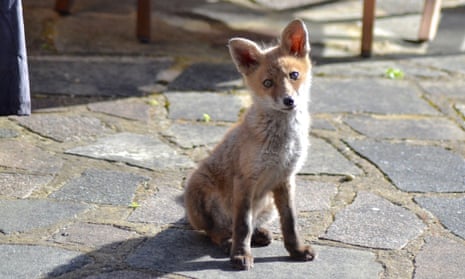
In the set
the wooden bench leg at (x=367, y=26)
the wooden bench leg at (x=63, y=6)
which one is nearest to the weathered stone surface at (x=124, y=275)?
the wooden bench leg at (x=367, y=26)

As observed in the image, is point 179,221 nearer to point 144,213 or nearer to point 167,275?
point 144,213

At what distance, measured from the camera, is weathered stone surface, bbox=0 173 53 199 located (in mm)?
4215

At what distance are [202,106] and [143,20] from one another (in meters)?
1.52

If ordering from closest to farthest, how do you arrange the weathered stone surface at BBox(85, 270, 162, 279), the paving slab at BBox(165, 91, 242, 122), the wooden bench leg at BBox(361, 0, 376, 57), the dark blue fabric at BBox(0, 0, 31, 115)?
the weathered stone surface at BBox(85, 270, 162, 279)
the dark blue fabric at BBox(0, 0, 31, 115)
the paving slab at BBox(165, 91, 242, 122)
the wooden bench leg at BBox(361, 0, 376, 57)

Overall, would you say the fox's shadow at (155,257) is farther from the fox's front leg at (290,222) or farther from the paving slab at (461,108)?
the paving slab at (461,108)

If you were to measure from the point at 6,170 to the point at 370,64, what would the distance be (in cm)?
308

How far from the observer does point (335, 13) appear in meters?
8.05

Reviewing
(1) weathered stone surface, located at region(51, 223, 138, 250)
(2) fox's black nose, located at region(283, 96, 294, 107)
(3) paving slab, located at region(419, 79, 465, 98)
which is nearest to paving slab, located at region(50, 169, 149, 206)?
(1) weathered stone surface, located at region(51, 223, 138, 250)

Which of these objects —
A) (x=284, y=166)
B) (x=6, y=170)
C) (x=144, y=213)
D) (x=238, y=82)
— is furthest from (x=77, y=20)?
(x=284, y=166)

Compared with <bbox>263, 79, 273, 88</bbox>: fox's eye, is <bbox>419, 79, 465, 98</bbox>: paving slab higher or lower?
lower

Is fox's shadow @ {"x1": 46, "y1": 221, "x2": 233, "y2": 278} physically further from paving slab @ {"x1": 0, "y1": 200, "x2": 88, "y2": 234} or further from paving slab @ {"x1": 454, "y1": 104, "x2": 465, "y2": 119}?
paving slab @ {"x1": 454, "y1": 104, "x2": 465, "y2": 119}

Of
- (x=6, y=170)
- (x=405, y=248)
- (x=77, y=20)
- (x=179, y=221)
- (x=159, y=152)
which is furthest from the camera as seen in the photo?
(x=77, y=20)

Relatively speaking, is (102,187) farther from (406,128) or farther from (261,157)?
(406,128)

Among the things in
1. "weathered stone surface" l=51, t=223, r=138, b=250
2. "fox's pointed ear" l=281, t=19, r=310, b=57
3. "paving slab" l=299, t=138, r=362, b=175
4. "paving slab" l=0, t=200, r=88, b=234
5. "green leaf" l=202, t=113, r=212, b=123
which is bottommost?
"paving slab" l=299, t=138, r=362, b=175
